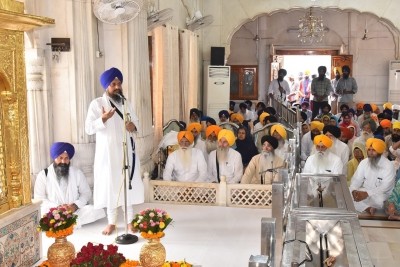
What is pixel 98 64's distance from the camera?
6.37 m

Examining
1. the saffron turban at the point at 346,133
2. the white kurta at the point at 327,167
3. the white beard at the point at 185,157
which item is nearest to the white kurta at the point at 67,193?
the white beard at the point at 185,157

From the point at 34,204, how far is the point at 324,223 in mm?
2423

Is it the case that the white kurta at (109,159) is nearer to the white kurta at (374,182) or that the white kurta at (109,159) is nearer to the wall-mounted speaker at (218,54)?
the white kurta at (374,182)

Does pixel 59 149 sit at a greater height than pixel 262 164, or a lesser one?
greater

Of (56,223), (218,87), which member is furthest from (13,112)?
(218,87)

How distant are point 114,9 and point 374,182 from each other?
3.72 metres

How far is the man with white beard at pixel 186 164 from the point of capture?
6789 millimetres

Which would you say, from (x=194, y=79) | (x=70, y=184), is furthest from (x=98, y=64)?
(x=194, y=79)

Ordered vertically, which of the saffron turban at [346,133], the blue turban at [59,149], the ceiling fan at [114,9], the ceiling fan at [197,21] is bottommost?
the saffron turban at [346,133]

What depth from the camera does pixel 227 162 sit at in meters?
6.85

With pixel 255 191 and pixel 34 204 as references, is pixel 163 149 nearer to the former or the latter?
pixel 255 191

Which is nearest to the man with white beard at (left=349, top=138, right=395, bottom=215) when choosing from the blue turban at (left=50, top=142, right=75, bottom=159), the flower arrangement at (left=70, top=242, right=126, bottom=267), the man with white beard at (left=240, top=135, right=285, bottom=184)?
the man with white beard at (left=240, top=135, right=285, bottom=184)

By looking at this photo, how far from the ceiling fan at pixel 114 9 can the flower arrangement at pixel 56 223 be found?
8.03 feet

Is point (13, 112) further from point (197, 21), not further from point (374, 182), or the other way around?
point (197, 21)
